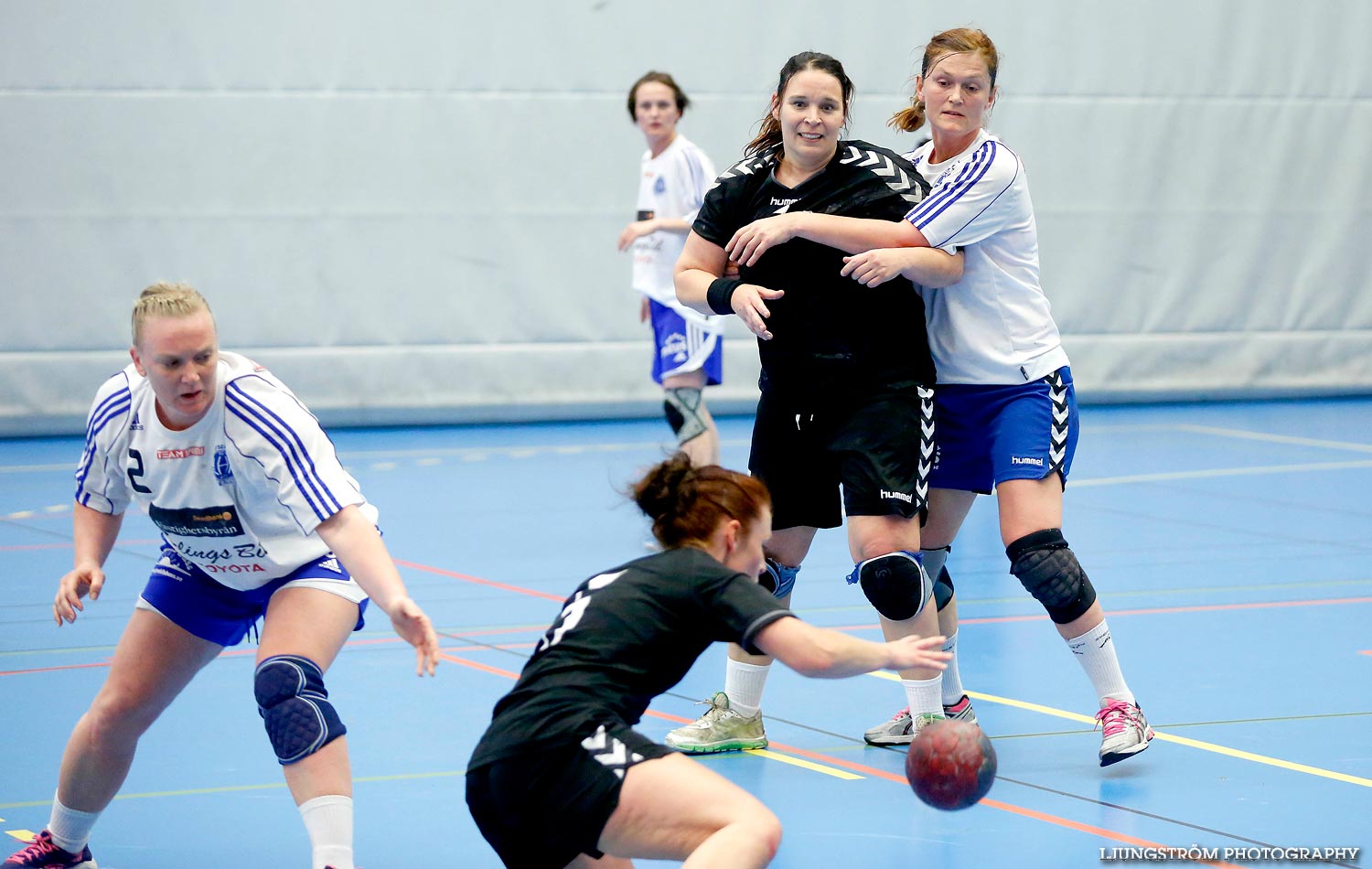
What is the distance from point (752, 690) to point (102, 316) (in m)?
7.94

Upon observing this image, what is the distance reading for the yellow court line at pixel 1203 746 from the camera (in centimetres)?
409

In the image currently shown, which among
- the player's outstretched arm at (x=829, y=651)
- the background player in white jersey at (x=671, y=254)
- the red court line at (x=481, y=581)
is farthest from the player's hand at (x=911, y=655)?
the background player in white jersey at (x=671, y=254)

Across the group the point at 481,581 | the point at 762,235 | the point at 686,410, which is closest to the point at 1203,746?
the point at 762,235

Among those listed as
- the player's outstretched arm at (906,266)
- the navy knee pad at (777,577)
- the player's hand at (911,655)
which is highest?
the player's outstretched arm at (906,266)

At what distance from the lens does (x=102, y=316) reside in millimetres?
11070

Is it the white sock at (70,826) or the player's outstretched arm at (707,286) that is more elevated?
the player's outstretched arm at (707,286)

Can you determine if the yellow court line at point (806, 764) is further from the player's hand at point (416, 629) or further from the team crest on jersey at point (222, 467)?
the team crest on jersey at point (222, 467)

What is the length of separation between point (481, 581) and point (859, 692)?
2.17 metres

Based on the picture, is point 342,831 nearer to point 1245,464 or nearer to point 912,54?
point 1245,464

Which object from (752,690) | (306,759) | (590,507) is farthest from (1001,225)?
(590,507)

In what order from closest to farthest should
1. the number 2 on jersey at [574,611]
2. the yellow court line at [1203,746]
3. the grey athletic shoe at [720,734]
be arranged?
the number 2 on jersey at [574,611] < the yellow court line at [1203,746] < the grey athletic shoe at [720,734]

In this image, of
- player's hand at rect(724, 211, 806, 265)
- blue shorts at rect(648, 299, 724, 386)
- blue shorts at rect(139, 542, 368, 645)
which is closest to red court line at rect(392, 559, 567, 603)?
blue shorts at rect(648, 299, 724, 386)

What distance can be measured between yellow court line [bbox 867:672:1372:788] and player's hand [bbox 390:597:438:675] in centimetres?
225

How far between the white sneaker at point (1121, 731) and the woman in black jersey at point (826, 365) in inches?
16.8
